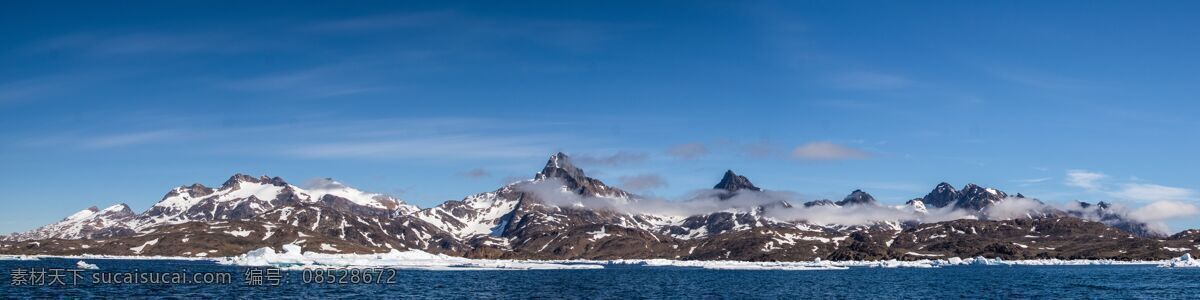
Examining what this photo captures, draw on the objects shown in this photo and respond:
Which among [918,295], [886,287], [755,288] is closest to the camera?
[918,295]

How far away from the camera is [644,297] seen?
124m

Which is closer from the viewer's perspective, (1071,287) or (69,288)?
(69,288)

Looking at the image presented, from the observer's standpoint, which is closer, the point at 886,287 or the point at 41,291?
the point at 41,291

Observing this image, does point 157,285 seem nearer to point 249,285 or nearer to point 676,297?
point 249,285

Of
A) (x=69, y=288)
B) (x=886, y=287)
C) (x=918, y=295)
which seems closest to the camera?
(x=69, y=288)

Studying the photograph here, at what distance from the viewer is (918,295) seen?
451 ft

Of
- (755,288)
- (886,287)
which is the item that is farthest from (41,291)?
(886,287)

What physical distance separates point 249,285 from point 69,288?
76.6ft

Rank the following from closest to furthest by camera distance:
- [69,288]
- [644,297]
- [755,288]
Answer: [69,288] < [644,297] < [755,288]

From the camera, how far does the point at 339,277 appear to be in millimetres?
A: 155625

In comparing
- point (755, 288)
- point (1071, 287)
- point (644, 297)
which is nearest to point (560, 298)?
point (644, 297)

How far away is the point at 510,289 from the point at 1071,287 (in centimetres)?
9822

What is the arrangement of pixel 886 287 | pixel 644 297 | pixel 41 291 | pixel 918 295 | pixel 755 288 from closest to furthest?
pixel 41 291 → pixel 644 297 → pixel 918 295 → pixel 755 288 → pixel 886 287

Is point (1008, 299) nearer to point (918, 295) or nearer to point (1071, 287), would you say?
point (918, 295)
